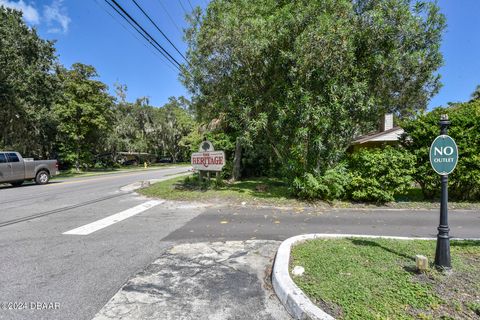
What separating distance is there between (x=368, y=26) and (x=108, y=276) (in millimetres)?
8958

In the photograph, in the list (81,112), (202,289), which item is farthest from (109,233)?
(81,112)

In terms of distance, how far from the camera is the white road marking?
234 inches

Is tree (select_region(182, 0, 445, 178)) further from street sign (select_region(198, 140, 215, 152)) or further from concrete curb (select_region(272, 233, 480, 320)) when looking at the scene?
concrete curb (select_region(272, 233, 480, 320))

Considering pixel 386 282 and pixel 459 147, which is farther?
pixel 459 147

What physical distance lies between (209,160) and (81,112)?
2440 centimetres

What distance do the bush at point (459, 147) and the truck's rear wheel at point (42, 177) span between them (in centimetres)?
1790

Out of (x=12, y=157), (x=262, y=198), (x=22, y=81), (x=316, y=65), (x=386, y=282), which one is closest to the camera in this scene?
(x=386, y=282)

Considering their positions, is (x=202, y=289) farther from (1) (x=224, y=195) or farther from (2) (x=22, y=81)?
(2) (x=22, y=81)

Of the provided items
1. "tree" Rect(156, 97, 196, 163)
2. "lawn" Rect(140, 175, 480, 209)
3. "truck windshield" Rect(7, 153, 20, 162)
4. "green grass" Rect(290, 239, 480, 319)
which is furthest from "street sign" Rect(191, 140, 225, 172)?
"tree" Rect(156, 97, 196, 163)

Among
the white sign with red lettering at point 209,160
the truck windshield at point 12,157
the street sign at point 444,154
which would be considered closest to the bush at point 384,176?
the street sign at point 444,154

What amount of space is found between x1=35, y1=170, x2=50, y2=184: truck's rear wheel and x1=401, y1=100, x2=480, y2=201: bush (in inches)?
705

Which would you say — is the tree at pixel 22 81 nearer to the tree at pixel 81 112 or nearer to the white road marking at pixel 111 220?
the tree at pixel 81 112

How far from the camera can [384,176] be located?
8.29 metres

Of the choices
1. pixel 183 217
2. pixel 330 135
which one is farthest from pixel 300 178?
pixel 183 217
